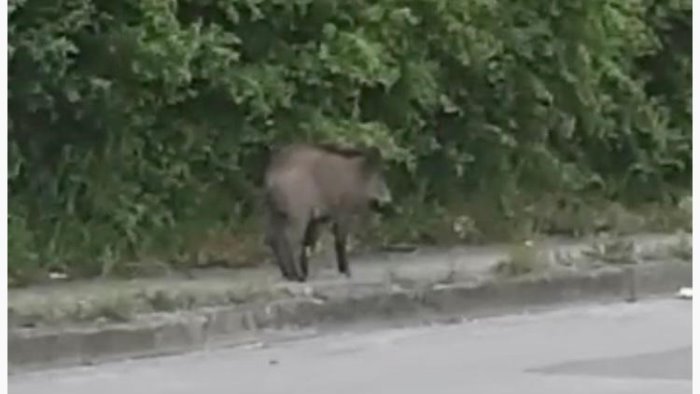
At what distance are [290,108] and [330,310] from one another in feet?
6.18

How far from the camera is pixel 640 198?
16203 millimetres

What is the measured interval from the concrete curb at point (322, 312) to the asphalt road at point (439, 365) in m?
0.13

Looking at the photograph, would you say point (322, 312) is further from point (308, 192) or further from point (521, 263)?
point (521, 263)

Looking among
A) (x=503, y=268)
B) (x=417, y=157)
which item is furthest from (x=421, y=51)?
(x=503, y=268)

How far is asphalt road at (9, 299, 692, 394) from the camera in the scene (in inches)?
376

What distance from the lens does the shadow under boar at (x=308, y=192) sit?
1234 cm

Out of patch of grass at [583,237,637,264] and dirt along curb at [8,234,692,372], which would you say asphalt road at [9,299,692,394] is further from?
patch of grass at [583,237,637,264]

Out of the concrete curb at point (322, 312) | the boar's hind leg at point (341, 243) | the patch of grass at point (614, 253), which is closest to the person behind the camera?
the concrete curb at point (322, 312)

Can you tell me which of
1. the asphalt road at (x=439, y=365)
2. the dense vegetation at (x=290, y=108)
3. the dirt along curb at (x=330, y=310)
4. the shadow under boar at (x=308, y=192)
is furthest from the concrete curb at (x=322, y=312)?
the dense vegetation at (x=290, y=108)

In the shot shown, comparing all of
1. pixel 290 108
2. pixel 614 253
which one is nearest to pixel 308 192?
pixel 290 108

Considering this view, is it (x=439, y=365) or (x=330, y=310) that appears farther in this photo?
(x=330, y=310)

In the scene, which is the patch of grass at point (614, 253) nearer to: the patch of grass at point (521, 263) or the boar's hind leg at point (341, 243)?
the patch of grass at point (521, 263)

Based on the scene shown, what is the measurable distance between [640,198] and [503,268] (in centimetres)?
364

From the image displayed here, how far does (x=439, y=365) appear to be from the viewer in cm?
1024
